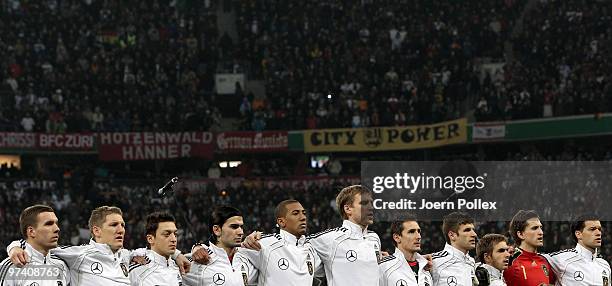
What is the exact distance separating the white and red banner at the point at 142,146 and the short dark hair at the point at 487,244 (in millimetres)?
26090

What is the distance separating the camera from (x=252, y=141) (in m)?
39.1

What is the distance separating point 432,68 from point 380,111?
288cm

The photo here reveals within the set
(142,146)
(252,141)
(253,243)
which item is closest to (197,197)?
(142,146)

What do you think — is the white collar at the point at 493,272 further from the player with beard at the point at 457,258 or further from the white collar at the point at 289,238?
the white collar at the point at 289,238

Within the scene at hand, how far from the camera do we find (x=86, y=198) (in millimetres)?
34281

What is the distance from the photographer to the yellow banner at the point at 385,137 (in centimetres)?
3791

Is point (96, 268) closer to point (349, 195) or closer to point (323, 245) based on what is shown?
point (323, 245)

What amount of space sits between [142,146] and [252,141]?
3.45 meters

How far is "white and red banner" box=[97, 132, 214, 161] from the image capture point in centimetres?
3822

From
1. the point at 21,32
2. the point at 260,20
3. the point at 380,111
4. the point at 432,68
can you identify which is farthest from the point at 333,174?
the point at 21,32

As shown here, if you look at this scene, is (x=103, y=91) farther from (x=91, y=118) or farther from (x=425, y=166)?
(x=425, y=166)

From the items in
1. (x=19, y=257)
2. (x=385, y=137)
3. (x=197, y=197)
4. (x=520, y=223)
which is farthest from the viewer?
(x=385, y=137)

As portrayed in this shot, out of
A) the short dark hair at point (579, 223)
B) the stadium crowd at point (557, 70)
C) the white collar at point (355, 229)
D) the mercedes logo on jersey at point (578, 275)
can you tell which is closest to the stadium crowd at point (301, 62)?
the stadium crowd at point (557, 70)

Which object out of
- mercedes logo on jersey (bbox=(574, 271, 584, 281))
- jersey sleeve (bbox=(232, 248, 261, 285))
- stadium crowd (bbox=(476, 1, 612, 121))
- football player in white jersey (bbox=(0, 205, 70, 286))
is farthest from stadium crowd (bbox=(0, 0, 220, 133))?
football player in white jersey (bbox=(0, 205, 70, 286))
